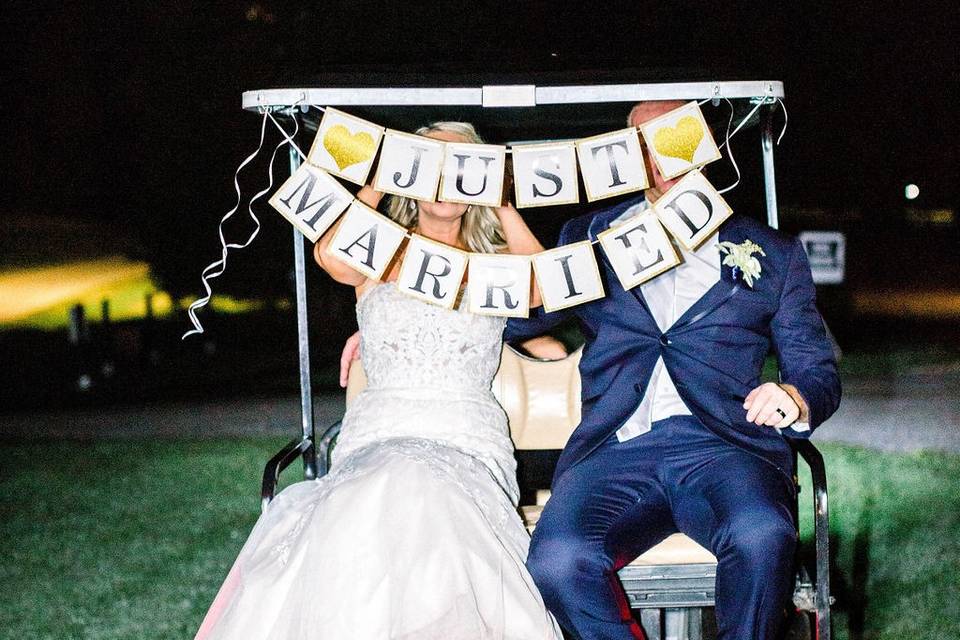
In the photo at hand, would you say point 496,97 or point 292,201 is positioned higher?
point 496,97

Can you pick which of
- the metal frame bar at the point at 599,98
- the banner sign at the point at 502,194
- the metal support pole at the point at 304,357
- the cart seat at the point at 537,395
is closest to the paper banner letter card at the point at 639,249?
the banner sign at the point at 502,194

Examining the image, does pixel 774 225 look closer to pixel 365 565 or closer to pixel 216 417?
pixel 365 565

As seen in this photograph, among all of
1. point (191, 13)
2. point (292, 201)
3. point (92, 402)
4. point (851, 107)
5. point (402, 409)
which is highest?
point (191, 13)

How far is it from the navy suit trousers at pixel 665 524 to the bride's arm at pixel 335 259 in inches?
40.4

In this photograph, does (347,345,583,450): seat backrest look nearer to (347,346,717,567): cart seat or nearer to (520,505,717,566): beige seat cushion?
(347,346,717,567): cart seat

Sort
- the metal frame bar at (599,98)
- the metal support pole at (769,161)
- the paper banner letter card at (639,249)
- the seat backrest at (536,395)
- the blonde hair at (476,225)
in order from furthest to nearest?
1. the seat backrest at (536,395)
2. the blonde hair at (476,225)
3. the metal support pole at (769,161)
4. the paper banner letter card at (639,249)
5. the metal frame bar at (599,98)

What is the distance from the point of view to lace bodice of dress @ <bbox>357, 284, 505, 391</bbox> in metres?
3.43

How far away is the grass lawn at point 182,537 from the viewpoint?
14.6 ft

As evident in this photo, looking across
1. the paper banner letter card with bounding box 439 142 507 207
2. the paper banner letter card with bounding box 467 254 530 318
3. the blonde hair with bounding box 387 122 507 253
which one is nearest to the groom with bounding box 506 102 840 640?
the blonde hair with bounding box 387 122 507 253

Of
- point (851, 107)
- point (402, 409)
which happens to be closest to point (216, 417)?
point (402, 409)

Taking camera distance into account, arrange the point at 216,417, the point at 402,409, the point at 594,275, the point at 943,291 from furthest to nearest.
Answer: the point at 943,291
the point at 216,417
the point at 402,409
the point at 594,275

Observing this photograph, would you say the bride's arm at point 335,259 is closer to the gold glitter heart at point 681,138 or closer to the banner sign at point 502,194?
the banner sign at point 502,194

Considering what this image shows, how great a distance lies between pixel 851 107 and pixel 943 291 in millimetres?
11900

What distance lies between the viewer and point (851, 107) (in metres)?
16.0
